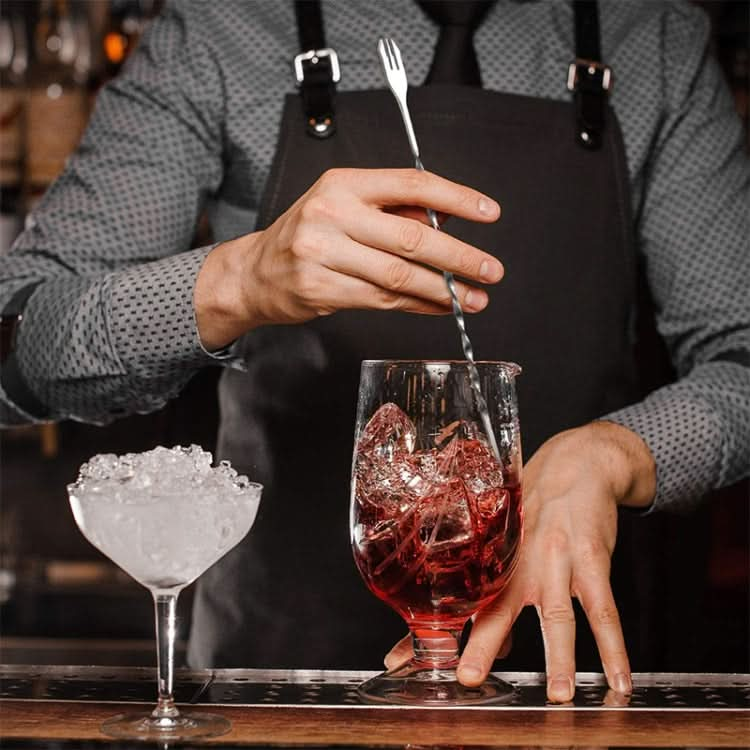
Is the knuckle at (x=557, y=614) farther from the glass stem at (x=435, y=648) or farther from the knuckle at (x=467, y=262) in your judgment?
the knuckle at (x=467, y=262)

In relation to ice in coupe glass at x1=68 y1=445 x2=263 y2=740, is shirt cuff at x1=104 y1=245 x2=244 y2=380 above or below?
above

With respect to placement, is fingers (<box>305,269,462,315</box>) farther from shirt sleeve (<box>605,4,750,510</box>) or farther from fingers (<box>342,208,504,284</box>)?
shirt sleeve (<box>605,4,750,510</box>)

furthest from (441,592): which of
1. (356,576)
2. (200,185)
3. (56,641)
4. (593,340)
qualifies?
(56,641)

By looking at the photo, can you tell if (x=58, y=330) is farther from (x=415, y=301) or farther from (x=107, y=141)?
(x=415, y=301)

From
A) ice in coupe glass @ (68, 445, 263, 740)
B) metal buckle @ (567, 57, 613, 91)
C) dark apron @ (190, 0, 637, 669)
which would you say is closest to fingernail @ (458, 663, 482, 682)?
ice in coupe glass @ (68, 445, 263, 740)

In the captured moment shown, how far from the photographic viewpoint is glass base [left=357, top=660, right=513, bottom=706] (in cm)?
102

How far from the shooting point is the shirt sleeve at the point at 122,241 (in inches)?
56.9

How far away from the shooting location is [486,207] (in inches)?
41.7

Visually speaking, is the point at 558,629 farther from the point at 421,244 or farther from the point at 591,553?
the point at 421,244

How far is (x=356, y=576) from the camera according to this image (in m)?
1.67

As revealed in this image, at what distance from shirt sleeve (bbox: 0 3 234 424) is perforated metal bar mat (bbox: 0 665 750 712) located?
0.41m

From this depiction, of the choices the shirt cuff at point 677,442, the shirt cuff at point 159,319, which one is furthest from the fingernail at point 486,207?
the shirt cuff at point 677,442

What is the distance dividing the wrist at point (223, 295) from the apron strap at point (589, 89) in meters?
0.67

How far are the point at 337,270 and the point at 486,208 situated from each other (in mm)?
160
